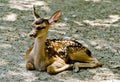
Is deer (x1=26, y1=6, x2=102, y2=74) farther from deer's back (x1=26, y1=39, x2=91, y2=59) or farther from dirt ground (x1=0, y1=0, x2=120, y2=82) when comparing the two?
dirt ground (x1=0, y1=0, x2=120, y2=82)

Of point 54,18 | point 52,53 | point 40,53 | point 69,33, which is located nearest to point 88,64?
point 52,53

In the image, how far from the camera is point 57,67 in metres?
6.34

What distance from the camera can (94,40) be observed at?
8.26m

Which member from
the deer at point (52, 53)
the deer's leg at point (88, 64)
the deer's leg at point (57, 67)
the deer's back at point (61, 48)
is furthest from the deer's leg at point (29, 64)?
the deer's leg at point (88, 64)

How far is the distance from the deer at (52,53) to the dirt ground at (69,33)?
0.11 m

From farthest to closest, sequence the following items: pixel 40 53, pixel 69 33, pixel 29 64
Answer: pixel 69 33 → pixel 29 64 → pixel 40 53

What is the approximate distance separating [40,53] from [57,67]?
1.20 feet

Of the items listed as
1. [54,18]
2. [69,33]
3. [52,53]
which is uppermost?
[54,18]

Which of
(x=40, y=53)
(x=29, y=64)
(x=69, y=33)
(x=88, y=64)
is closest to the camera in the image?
(x=40, y=53)

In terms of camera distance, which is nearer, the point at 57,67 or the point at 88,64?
the point at 57,67

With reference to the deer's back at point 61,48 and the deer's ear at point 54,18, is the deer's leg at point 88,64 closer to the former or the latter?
the deer's back at point 61,48

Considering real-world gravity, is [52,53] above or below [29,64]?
above

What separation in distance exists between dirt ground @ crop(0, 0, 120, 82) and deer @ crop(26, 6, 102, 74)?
0.11 meters

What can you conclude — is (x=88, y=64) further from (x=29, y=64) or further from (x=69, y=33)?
(x=69, y=33)
